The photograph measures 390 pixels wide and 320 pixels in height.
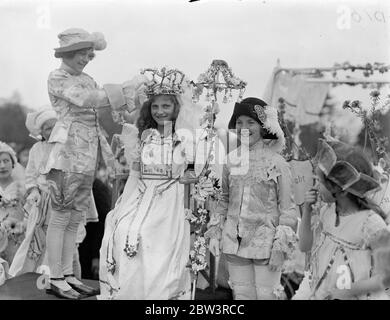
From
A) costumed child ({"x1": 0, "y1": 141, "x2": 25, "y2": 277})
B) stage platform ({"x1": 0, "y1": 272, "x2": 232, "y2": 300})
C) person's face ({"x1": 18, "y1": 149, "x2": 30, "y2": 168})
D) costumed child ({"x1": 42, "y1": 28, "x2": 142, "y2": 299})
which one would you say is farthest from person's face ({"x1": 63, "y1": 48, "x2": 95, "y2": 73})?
stage platform ({"x1": 0, "y1": 272, "x2": 232, "y2": 300})

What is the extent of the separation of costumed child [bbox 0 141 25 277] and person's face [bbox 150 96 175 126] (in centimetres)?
91

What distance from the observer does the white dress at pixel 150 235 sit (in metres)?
3.98

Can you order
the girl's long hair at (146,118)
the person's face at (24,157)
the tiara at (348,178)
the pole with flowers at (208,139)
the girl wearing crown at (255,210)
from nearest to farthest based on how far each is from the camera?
the tiara at (348,178), the girl wearing crown at (255,210), the pole with flowers at (208,139), the girl's long hair at (146,118), the person's face at (24,157)

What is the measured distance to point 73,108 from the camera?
4188mm

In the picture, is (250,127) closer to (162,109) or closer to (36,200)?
(162,109)

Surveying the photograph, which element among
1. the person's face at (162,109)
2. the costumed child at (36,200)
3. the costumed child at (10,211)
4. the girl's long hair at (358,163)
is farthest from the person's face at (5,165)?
the girl's long hair at (358,163)

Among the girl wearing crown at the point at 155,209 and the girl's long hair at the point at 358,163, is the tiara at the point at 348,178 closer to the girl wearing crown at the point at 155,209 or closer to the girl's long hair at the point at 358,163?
the girl's long hair at the point at 358,163

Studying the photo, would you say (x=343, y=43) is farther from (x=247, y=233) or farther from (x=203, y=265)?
(x=203, y=265)

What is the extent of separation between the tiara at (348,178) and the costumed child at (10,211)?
73.2 inches

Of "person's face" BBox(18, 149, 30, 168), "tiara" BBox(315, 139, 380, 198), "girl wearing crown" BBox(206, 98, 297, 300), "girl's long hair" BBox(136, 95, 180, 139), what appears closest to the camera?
"tiara" BBox(315, 139, 380, 198)

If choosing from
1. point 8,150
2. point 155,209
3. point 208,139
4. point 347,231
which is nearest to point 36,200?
point 8,150

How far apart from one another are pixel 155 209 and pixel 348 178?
1095 millimetres

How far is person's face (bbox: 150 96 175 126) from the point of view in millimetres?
4129

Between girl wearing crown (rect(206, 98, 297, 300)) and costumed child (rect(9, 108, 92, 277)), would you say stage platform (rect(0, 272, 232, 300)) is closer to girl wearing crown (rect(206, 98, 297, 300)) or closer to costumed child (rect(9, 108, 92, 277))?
costumed child (rect(9, 108, 92, 277))
